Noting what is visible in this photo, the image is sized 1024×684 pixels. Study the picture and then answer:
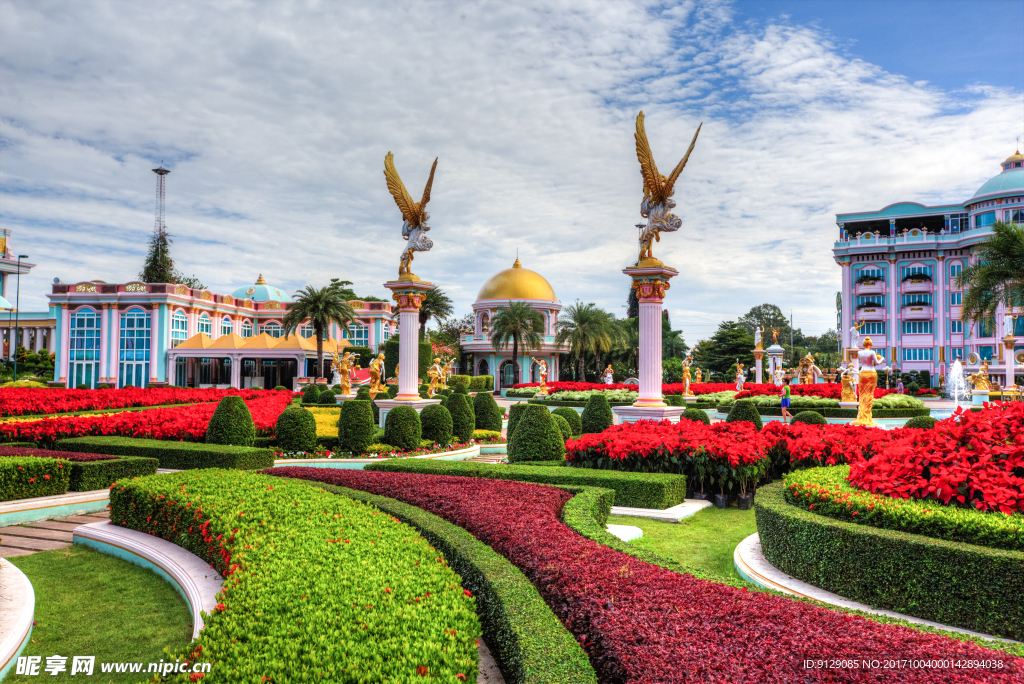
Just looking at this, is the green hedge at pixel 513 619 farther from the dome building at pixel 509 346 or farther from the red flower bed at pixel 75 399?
the dome building at pixel 509 346

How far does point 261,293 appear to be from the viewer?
66750mm

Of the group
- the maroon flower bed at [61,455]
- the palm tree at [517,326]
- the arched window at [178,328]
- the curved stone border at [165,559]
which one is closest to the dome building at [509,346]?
the palm tree at [517,326]

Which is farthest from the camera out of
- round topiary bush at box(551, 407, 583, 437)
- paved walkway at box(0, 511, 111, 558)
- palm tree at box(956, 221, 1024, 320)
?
palm tree at box(956, 221, 1024, 320)

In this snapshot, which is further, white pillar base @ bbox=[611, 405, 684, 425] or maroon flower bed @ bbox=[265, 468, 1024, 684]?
white pillar base @ bbox=[611, 405, 684, 425]

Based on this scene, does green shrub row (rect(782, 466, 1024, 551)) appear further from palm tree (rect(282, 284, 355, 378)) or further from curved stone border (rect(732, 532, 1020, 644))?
palm tree (rect(282, 284, 355, 378))

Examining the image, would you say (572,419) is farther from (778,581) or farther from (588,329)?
(588,329)

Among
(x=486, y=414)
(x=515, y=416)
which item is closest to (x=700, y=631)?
(x=515, y=416)

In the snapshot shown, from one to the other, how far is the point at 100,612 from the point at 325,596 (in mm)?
3121

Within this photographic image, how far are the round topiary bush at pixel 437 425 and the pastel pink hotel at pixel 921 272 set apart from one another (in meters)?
53.3

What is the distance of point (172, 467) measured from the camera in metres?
12.9

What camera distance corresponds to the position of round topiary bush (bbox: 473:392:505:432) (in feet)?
65.6

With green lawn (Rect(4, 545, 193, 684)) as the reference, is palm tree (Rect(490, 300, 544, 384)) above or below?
above

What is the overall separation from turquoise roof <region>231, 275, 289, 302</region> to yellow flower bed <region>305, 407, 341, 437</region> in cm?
4737

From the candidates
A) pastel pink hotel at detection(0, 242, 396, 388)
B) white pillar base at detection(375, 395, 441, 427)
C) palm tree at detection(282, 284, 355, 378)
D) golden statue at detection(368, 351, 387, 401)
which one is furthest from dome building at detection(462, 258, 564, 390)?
white pillar base at detection(375, 395, 441, 427)
